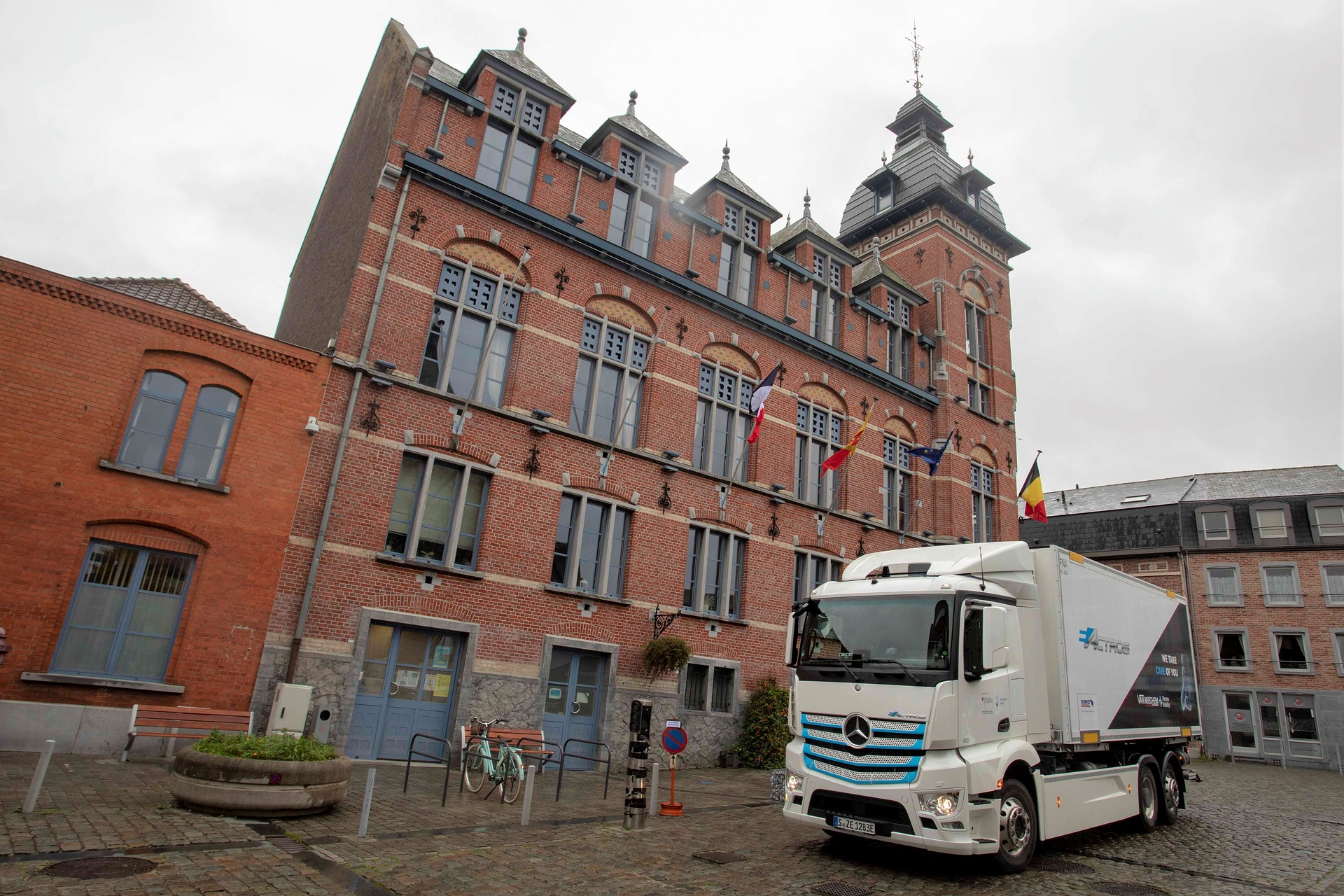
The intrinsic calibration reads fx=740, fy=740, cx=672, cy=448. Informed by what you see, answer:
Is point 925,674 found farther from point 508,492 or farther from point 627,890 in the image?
point 508,492

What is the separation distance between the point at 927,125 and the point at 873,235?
7.29 meters

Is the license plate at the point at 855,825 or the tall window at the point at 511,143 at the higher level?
the tall window at the point at 511,143

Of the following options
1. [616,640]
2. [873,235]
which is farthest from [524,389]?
[873,235]

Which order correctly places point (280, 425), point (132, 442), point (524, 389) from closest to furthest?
point (132, 442)
point (280, 425)
point (524, 389)

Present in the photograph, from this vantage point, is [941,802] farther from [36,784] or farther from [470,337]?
[470,337]

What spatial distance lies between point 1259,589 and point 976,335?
1932cm

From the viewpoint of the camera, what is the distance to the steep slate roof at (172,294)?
45.9 feet

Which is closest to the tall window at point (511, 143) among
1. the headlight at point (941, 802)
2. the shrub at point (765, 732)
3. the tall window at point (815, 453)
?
the tall window at point (815, 453)

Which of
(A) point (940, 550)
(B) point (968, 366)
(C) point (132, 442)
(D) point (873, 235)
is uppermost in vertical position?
(D) point (873, 235)

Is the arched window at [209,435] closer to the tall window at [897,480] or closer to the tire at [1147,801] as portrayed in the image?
the tire at [1147,801]

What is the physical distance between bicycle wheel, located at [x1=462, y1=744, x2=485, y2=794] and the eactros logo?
8623mm

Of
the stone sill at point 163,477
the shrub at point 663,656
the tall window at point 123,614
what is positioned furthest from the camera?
the shrub at point 663,656

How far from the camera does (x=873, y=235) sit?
98.2 feet

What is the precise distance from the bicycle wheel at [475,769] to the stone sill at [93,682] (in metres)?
4.55
